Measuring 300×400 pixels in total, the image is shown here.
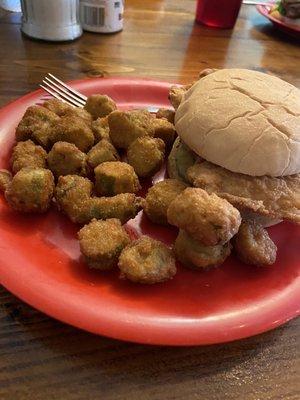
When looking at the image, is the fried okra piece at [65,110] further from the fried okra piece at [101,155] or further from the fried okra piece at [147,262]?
the fried okra piece at [147,262]

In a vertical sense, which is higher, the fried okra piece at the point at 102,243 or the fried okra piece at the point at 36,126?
the fried okra piece at the point at 102,243

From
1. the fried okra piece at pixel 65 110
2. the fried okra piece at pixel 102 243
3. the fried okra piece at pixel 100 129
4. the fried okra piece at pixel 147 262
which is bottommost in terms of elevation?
the fried okra piece at pixel 100 129

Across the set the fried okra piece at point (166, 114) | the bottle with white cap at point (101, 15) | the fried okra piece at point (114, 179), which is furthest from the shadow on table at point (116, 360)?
the bottle with white cap at point (101, 15)

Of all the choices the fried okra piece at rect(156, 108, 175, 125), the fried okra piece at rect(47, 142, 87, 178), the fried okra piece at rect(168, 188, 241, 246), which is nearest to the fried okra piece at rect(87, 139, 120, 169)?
the fried okra piece at rect(47, 142, 87, 178)

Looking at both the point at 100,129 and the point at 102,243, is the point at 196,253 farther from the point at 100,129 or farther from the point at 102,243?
the point at 100,129

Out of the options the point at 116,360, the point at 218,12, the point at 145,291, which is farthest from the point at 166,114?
the point at 218,12

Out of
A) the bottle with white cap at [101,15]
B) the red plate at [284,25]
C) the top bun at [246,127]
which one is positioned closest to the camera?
the top bun at [246,127]
